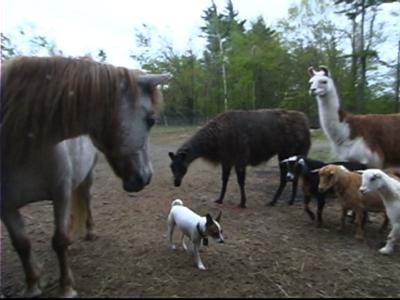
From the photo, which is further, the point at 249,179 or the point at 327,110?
the point at 249,179

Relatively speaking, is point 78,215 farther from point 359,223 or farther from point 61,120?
point 359,223

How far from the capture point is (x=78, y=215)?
3.98 m

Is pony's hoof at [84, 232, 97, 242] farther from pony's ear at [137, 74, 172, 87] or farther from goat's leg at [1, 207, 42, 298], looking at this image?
pony's ear at [137, 74, 172, 87]

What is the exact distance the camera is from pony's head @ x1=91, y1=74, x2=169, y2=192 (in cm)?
214

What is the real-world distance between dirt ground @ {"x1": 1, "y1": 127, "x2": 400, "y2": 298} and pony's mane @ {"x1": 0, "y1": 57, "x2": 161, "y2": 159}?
92 centimetres

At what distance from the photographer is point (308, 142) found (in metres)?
6.95

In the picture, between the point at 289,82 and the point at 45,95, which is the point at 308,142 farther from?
the point at 289,82

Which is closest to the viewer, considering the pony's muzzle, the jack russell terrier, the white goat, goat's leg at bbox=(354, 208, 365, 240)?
the pony's muzzle

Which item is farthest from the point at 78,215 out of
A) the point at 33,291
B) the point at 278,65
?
the point at 278,65

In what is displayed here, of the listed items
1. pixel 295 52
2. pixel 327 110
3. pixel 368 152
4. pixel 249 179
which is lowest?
pixel 249 179

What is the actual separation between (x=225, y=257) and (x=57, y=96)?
2251 millimetres

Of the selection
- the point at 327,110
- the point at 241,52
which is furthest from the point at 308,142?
the point at 241,52

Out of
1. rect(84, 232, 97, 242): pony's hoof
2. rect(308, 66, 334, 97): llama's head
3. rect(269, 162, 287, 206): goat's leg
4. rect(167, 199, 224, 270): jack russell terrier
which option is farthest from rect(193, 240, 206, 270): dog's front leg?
rect(308, 66, 334, 97): llama's head

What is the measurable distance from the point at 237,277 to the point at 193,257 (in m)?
0.64
